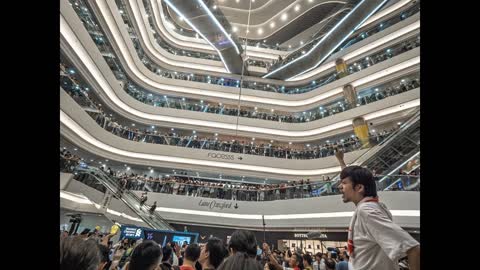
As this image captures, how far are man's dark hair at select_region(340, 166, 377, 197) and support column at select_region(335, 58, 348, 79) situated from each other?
845 inches

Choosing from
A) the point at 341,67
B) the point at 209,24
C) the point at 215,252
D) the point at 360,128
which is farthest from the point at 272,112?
the point at 215,252

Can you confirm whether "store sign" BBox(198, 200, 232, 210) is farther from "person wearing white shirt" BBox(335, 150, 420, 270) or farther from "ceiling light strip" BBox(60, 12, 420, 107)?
"person wearing white shirt" BBox(335, 150, 420, 270)

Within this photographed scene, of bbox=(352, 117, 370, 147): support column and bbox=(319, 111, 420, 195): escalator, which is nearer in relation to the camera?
bbox=(319, 111, 420, 195): escalator

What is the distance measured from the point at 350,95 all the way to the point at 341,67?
124 inches

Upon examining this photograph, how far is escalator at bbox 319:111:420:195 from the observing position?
7674 mm

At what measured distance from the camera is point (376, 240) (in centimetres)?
132

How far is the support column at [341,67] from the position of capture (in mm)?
21323

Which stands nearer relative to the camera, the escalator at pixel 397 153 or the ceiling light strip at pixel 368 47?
the escalator at pixel 397 153

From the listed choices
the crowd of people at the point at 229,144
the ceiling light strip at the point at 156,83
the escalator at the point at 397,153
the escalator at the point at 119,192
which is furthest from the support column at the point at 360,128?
the escalator at the point at 119,192

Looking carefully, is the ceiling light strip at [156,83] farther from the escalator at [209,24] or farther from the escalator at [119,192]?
the escalator at [119,192]

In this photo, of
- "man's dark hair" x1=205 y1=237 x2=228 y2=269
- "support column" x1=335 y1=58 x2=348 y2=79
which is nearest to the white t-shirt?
"man's dark hair" x1=205 y1=237 x2=228 y2=269
